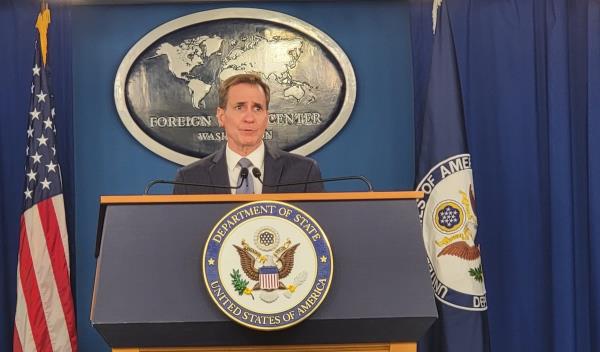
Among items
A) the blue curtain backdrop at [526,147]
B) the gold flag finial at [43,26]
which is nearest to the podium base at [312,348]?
the blue curtain backdrop at [526,147]

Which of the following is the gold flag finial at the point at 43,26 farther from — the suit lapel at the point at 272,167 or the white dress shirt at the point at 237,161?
the suit lapel at the point at 272,167

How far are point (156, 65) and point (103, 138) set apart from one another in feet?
1.62

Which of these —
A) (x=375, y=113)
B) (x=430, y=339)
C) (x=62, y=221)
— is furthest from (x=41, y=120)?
(x=430, y=339)

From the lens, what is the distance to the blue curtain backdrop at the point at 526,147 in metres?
4.56

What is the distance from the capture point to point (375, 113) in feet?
15.7

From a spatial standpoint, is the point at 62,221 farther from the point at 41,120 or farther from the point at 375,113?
the point at 375,113

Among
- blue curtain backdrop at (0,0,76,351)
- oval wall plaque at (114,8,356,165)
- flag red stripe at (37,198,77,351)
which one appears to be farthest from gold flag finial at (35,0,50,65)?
flag red stripe at (37,198,77,351)

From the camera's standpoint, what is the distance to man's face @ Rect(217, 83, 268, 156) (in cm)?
329

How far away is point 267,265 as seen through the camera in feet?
6.70

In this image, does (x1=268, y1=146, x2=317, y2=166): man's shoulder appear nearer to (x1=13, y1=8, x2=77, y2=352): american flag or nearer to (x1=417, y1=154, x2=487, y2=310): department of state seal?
(x1=417, y1=154, x2=487, y2=310): department of state seal

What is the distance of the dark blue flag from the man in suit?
43.5 inches

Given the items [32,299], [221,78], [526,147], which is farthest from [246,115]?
[526,147]

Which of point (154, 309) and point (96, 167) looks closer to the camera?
point (154, 309)

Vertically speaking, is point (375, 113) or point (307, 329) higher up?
point (375, 113)
